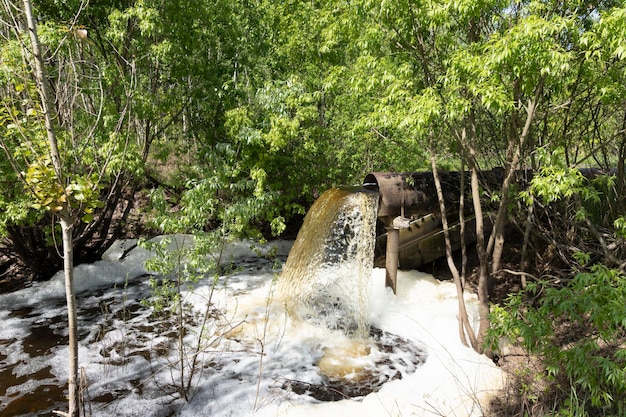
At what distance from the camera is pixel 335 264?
7.46 meters

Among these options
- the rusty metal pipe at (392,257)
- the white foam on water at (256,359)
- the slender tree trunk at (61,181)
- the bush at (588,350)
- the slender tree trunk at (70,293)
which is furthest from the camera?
the rusty metal pipe at (392,257)

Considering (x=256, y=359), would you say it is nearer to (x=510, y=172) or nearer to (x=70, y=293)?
(x=70, y=293)

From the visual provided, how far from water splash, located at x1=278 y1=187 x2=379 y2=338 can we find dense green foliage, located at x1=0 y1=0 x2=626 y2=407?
745mm

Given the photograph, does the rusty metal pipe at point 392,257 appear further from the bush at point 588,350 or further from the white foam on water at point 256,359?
the bush at point 588,350

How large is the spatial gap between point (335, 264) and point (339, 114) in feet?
14.9

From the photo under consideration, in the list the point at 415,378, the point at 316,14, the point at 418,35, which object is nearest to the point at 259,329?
the point at 415,378

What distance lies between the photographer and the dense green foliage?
3430 millimetres

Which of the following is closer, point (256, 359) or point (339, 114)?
point (256, 359)

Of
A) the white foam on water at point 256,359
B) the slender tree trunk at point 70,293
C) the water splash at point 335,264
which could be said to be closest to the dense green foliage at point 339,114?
the slender tree trunk at point 70,293

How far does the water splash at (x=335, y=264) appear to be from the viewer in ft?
21.6

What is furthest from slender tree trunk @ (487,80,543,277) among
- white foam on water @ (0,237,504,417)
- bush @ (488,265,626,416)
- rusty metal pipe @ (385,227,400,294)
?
rusty metal pipe @ (385,227,400,294)

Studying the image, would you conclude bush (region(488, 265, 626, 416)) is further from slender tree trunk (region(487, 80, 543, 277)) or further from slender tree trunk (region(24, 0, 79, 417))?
slender tree trunk (region(24, 0, 79, 417))

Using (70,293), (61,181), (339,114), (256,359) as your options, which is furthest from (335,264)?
(61,181)

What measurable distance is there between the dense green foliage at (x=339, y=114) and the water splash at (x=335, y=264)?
74 centimetres
